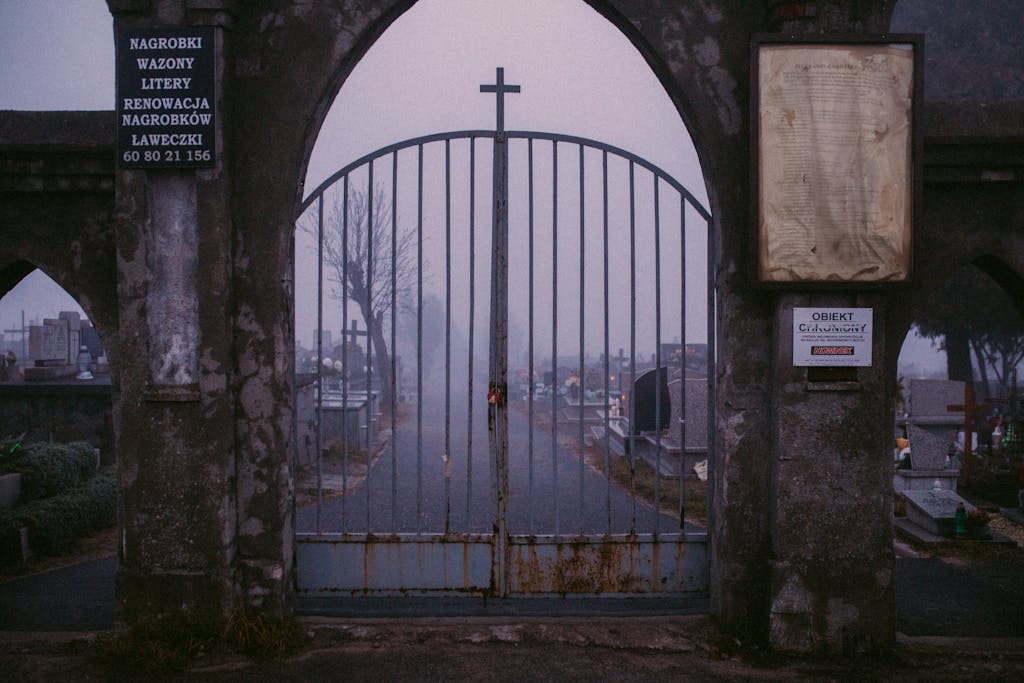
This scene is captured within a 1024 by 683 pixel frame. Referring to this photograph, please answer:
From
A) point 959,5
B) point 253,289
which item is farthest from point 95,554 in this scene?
point 959,5

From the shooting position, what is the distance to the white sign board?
4043mm

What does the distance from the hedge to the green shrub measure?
0.16 m

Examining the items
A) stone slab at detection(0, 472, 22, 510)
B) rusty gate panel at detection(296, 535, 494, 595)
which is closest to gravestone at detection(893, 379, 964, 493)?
rusty gate panel at detection(296, 535, 494, 595)

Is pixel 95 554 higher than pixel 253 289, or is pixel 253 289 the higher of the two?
pixel 253 289

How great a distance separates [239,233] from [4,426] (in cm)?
808

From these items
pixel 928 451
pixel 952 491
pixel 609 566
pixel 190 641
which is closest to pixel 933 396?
pixel 928 451

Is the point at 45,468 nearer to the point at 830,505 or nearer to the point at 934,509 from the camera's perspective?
the point at 830,505

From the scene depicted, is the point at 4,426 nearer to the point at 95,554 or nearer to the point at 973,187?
the point at 95,554

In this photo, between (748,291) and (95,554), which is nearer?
(748,291)

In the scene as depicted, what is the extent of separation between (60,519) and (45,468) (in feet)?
2.63

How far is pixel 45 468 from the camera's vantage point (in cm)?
709

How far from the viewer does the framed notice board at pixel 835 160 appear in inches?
157

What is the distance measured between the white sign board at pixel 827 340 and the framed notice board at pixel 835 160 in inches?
7.3

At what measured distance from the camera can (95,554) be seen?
6.54 m
